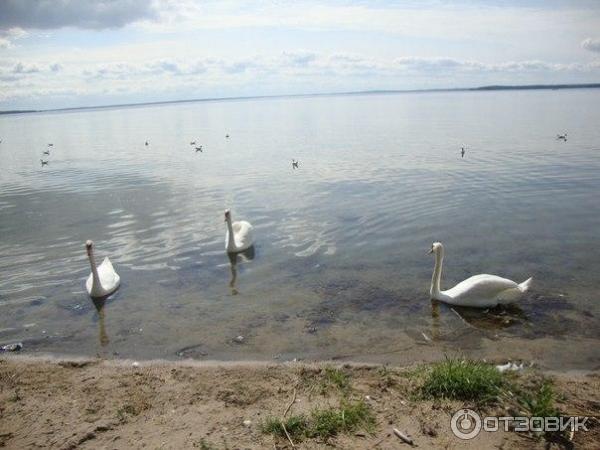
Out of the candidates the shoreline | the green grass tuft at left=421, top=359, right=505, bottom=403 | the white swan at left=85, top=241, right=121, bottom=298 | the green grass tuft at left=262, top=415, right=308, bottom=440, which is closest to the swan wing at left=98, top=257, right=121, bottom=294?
the white swan at left=85, top=241, right=121, bottom=298

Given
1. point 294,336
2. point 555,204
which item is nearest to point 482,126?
point 555,204

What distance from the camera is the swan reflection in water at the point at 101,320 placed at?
9.04 m

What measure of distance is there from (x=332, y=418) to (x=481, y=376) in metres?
A: 2.03

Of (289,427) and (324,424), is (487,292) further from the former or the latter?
(289,427)

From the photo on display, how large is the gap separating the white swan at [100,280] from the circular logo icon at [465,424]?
328 inches

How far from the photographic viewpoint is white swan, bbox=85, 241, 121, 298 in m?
10.9

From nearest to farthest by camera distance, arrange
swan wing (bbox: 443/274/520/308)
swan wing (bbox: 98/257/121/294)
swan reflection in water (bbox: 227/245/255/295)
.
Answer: swan wing (bbox: 443/274/520/308) < swan wing (bbox: 98/257/121/294) < swan reflection in water (bbox: 227/245/255/295)

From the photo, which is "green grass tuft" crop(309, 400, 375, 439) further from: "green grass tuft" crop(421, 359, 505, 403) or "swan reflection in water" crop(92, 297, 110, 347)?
"swan reflection in water" crop(92, 297, 110, 347)

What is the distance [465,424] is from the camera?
558 cm

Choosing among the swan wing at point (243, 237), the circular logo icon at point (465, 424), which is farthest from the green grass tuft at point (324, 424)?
the swan wing at point (243, 237)

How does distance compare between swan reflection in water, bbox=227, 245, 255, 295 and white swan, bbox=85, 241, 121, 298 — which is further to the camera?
swan reflection in water, bbox=227, 245, 255, 295

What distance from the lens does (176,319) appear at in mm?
9781

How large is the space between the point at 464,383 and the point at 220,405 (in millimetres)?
3192

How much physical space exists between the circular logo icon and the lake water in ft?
6.73
